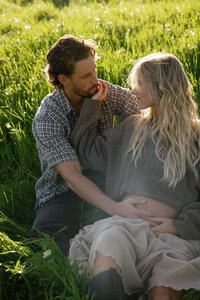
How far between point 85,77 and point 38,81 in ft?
4.83

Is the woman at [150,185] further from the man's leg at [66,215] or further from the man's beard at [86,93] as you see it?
the man's leg at [66,215]

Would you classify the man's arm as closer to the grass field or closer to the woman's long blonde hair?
the woman's long blonde hair

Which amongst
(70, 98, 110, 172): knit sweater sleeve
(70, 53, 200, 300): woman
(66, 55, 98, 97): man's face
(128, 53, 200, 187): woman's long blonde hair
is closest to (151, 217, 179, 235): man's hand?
(70, 53, 200, 300): woman

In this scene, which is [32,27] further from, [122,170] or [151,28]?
[122,170]

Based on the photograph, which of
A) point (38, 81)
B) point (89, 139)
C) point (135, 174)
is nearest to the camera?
point (135, 174)

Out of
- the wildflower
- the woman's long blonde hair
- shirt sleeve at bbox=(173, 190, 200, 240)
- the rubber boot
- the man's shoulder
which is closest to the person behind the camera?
the rubber boot

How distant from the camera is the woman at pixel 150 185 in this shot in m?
2.35

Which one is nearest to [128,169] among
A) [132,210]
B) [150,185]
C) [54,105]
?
[150,185]

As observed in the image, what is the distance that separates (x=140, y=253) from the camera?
248cm

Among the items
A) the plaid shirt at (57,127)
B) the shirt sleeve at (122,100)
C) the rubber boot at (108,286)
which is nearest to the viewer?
the rubber boot at (108,286)

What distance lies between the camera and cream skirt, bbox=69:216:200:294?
92.4 inches

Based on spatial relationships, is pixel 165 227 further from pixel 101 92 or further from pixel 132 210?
pixel 101 92

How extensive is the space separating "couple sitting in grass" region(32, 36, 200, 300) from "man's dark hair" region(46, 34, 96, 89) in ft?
0.06

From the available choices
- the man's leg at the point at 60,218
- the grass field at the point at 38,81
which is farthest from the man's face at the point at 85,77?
the grass field at the point at 38,81
